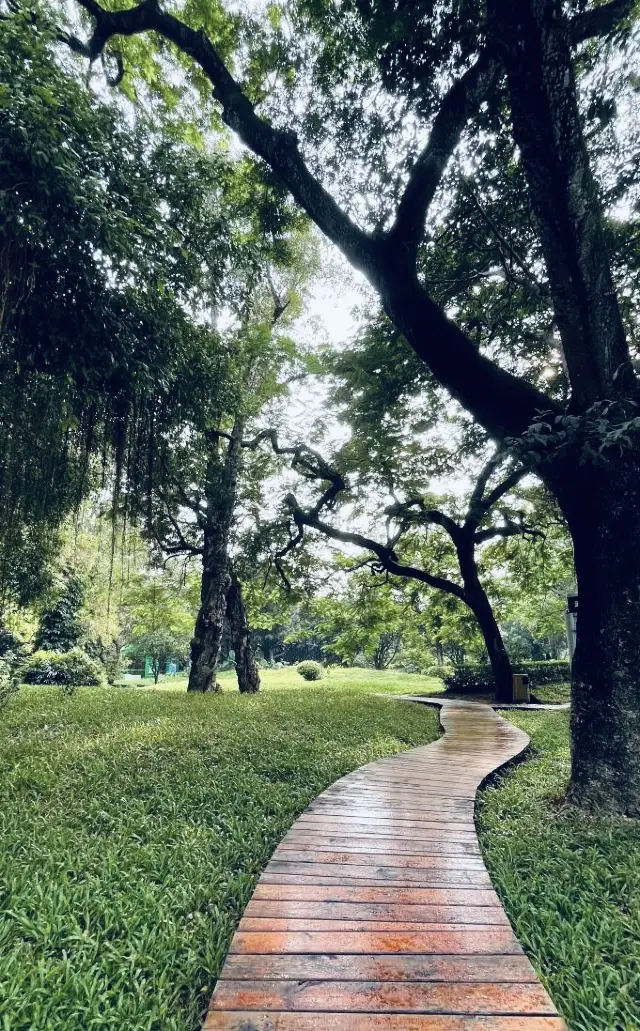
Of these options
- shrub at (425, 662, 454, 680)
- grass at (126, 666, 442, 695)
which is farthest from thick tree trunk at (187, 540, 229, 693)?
shrub at (425, 662, 454, 680)

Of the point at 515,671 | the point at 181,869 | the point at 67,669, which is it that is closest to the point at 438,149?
the point at 181,869

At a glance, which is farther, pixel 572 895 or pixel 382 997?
pixel 572 895

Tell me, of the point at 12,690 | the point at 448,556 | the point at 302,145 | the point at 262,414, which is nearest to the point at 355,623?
the point at 448,556

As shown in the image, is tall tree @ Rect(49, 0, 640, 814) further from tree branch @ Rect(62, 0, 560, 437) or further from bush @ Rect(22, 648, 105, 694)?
bush @ Rect(22, 648, 105, 694)

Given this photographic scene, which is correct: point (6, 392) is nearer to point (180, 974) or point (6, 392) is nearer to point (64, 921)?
point (64, 921)

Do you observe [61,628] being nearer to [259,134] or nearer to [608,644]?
[259,134]

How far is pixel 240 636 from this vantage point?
1318 cm

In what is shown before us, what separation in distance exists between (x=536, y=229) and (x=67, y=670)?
13.2m

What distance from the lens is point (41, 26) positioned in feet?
15.1

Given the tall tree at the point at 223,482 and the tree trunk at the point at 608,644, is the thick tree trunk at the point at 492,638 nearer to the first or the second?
the tall tree at the point at 223,482

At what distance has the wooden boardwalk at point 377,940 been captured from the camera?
1805 millimetres

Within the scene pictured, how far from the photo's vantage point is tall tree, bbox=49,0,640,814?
12.5 ft

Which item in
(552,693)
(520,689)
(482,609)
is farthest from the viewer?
(552,693)

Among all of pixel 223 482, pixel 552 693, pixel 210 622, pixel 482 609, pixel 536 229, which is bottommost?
pixel 552 693
